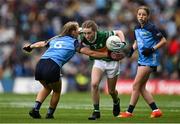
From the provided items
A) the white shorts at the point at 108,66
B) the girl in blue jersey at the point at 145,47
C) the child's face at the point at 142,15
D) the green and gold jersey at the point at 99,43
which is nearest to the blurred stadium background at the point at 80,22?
the girl in blue jersey at the point at 145,47

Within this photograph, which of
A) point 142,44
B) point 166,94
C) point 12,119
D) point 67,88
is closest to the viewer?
point 12,119

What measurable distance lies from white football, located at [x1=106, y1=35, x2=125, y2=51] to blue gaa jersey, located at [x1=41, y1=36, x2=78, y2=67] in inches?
26.3

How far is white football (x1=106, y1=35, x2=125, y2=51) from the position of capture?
621 inches

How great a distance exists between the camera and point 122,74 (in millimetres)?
31562

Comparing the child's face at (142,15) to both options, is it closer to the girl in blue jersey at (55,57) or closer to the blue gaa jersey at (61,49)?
the girl in blue jersey at (55,57)

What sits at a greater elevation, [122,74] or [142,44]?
[142,44]

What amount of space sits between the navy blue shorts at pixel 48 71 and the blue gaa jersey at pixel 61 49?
0.36ft

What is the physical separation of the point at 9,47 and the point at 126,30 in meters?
4.97

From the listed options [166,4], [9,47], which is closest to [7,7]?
[9,47]

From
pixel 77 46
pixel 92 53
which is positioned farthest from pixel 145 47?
pixel 77 46

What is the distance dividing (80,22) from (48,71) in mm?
17462

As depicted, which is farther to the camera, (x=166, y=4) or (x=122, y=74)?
(x=166, y=4)

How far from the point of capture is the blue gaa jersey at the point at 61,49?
15688mm

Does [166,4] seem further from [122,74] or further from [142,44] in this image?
[142,44]
